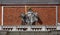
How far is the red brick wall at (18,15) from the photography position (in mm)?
30812

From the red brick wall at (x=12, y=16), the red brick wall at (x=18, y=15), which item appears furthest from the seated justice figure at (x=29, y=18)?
the red brick wall at (x=12, y=16)

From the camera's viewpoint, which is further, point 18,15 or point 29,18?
point 18,15

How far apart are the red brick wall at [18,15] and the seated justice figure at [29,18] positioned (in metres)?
0.85

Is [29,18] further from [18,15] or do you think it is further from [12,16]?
[12,16]

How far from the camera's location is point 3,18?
3105 cm

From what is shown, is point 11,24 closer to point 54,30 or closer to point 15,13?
point 15,13

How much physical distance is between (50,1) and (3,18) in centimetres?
506

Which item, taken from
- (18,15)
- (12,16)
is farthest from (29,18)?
(12,16)

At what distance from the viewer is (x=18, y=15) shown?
30969 millimetres

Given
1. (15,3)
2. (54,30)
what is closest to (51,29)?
(54,30)

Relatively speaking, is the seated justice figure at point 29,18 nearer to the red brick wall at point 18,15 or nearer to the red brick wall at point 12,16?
the red brick wall at point 18,15

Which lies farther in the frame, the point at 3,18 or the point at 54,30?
the point at 3,18

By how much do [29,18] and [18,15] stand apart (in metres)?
1.71

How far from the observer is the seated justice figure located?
97.3ft
